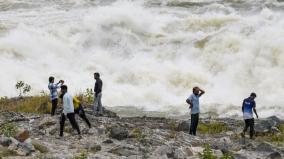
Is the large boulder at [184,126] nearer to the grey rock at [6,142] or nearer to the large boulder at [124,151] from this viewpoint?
the large boulder at [124,151]

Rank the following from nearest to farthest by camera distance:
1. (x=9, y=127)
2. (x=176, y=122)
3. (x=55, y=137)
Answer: (x=9, y=127), (x=55, y=137), (x=176, y=122)

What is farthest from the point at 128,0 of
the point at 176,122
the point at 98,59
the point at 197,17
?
the point at 176,122

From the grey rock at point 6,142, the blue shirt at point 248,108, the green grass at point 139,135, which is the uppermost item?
the blue shirt at point 248,108

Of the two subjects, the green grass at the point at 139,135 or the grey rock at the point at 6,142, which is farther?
the green grass at the point at 139,135

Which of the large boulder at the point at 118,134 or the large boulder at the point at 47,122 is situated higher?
the large boulder at the point at 47,122

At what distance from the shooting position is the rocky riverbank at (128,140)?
1505 centimetres

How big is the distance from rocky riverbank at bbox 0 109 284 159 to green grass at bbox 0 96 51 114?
1.57 m

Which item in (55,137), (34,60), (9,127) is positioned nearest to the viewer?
(9,127)

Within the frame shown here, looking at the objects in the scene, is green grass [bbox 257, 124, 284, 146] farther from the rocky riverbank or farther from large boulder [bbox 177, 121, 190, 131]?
large boulder [bbox 177, 121, 190, 131]

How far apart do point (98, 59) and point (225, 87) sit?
912 centimetres

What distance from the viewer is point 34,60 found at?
125ft

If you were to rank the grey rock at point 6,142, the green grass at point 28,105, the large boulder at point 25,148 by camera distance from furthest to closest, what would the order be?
the green grass at point 28,105 → the grey rock at point 6,142 → the large boulder at point 25,148

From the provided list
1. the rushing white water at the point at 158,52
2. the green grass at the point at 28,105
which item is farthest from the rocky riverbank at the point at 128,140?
the rushing white water at the point at 158,52

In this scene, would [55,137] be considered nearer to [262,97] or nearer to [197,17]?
[262,97]
